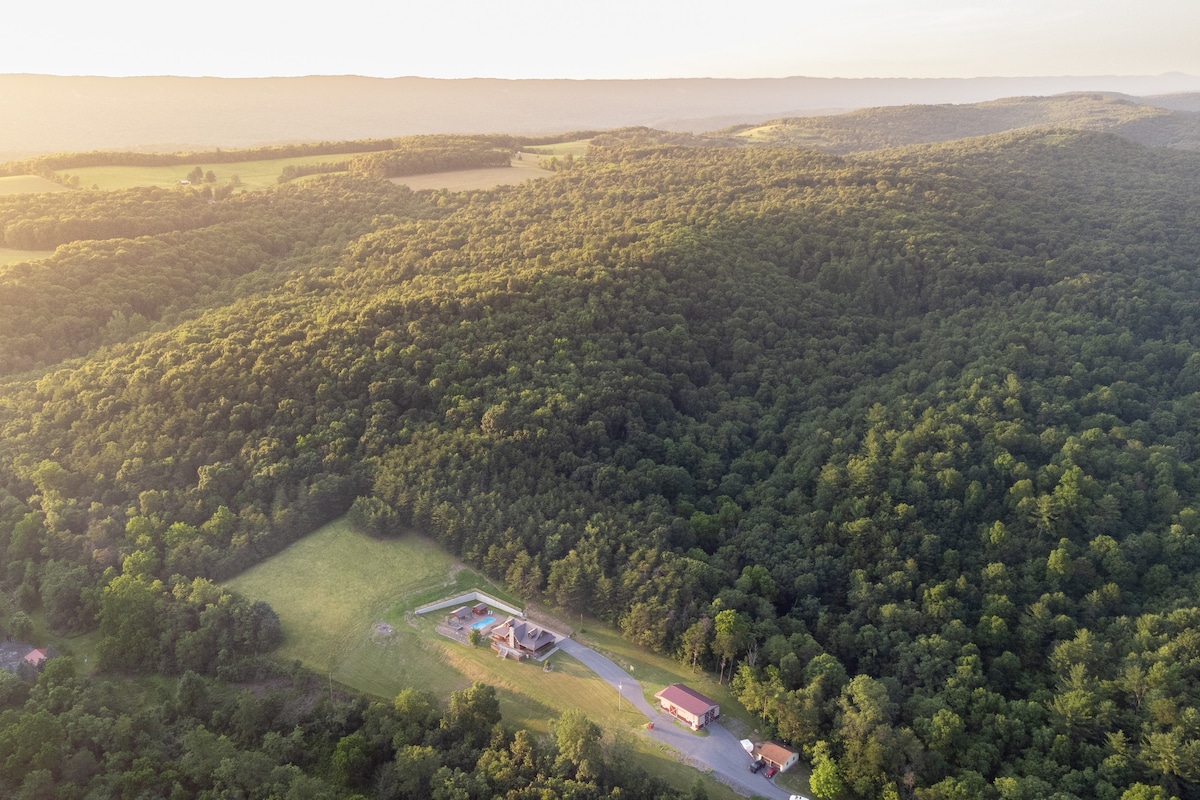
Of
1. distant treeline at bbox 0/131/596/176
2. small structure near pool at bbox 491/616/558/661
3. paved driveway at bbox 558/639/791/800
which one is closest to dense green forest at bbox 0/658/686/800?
paved driveway at bbox 558/639/791/800

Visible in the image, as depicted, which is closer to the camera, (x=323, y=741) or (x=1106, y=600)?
(x=323, y=741)

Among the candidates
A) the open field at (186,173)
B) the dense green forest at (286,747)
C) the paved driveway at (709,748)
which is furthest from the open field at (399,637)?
the open field at (186,173)

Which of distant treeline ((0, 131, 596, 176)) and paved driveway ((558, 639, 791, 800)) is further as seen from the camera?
distant treeline ((0, 131, 596, 176))

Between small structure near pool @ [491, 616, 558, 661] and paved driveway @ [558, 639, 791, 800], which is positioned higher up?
small structure near pool @ [491, 616, 558, 661]

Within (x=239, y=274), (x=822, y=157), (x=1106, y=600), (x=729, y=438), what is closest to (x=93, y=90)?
(x=239, y=274)

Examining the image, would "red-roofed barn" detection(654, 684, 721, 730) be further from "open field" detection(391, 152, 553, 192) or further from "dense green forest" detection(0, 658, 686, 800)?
"open field" detection(391, 152, 553, 192)

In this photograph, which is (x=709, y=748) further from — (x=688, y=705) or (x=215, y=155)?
(x=215, y=155)

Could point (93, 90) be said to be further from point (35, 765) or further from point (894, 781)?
point (894, 781)
